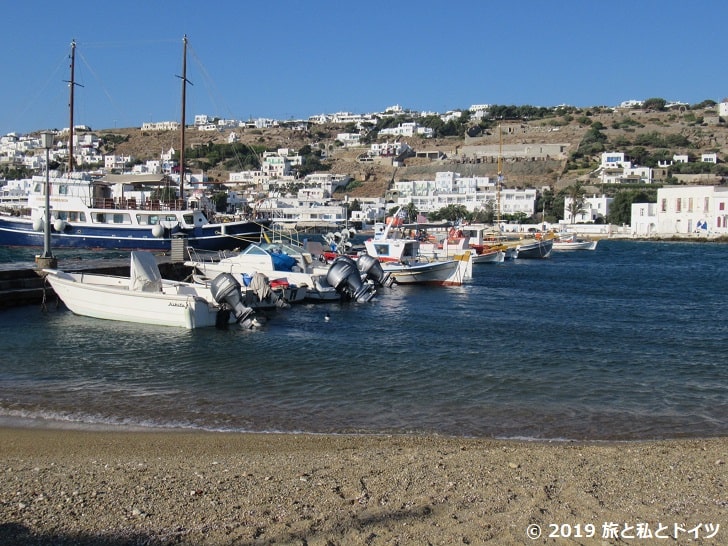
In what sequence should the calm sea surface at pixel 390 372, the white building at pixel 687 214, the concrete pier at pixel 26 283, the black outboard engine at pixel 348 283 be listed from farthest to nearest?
1. the white building at pixel 687 214
2. the black outboard engine at pixel 348 283
3. the concrete pier at pixel 26 283
4. the calm sea surface at pixel 390 372

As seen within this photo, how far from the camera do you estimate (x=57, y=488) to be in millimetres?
7352

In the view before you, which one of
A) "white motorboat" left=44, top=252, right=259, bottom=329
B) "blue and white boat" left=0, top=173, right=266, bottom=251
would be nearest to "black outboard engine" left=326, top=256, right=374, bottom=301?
"white motorboat" left=44, top=252, right=259, bottom=329

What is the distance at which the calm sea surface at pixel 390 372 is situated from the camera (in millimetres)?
11844

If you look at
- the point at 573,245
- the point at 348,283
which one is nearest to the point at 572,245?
the point at 573,245

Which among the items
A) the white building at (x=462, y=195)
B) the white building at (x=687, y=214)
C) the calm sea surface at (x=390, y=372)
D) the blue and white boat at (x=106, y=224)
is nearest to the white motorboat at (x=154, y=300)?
the calm sea surface at (x=390, y=372)

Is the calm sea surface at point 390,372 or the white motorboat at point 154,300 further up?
the white motorboat at point 154,300

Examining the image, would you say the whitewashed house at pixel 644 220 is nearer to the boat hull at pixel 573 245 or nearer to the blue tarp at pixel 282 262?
the boat hull at pixel 573 245

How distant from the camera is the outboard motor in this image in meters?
33.2

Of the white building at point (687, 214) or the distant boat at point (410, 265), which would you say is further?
the white building at point (687, 214)

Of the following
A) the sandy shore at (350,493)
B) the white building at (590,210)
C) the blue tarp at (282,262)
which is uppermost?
the white building at (590,210)

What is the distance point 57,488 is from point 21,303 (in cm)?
1906

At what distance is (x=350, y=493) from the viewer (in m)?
7.34

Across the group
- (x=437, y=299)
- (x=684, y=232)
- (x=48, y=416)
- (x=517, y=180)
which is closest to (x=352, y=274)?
(x=437, y=299)

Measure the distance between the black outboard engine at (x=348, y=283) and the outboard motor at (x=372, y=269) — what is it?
3713 millimetres
